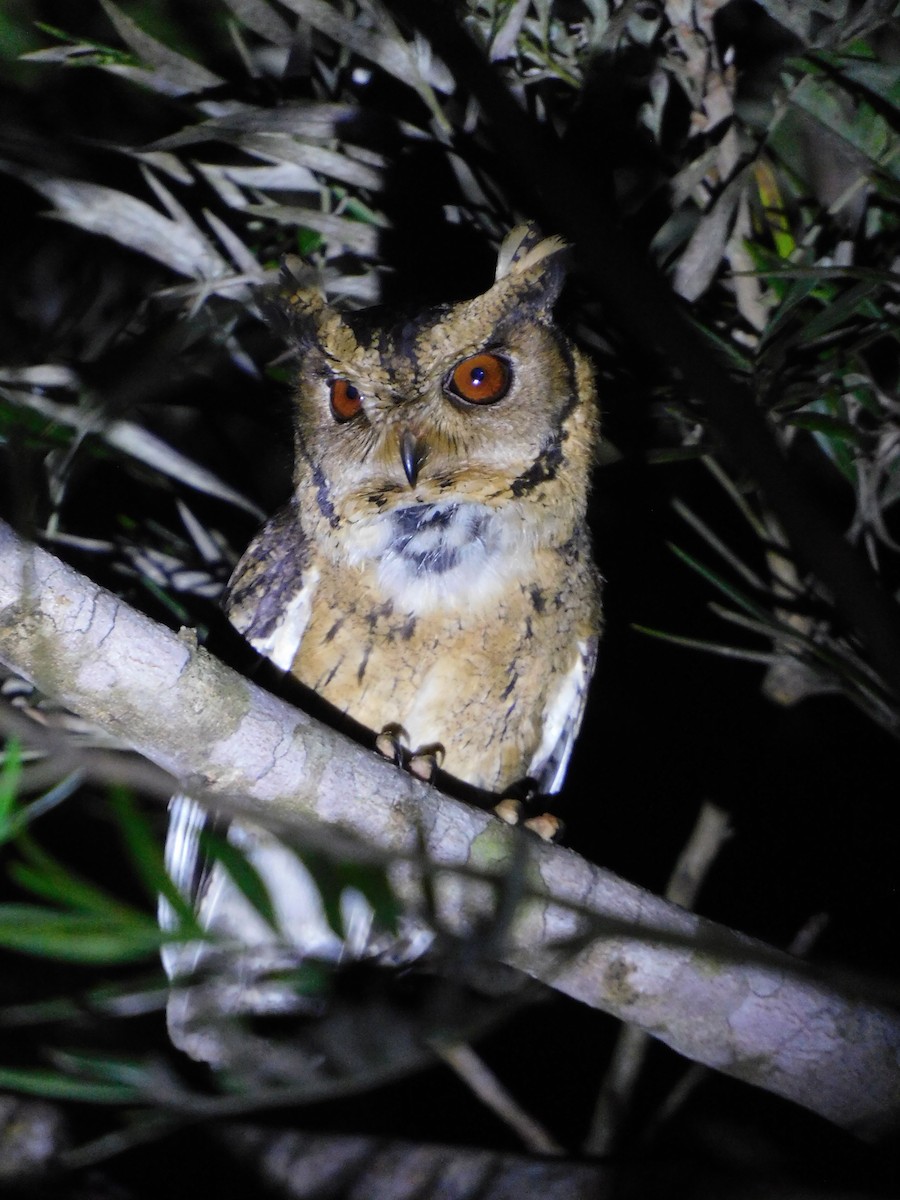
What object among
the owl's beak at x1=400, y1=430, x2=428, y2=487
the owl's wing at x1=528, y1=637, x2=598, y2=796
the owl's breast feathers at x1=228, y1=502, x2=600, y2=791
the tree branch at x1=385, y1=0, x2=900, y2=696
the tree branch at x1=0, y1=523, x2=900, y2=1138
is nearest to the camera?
A: the tree branch at x1=385, y1=0, x2=900, y2=696

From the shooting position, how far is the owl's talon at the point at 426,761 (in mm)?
1941

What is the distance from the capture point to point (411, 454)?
1.88 metres

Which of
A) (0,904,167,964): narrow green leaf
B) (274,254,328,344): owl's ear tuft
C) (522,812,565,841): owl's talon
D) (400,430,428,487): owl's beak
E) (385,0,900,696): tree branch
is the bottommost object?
(522,812,565,841): owl's talon

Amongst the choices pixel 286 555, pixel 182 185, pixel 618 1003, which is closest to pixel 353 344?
pixel 286 555

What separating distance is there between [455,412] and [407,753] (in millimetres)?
→ 691

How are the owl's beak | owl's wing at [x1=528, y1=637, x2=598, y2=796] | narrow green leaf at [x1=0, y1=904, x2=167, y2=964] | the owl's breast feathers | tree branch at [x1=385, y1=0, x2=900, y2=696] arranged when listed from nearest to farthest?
tree branch at [x1=385, y1=0, x2=900, y2=696] < narrow green leaf at [x1=0, y1=904, x2=167, y2=964] < the owl's beak < the owl's breast feathers < owl's wing at [x1=528, y1=637, x2=598, y2=796]

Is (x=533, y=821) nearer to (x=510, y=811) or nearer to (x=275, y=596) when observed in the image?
(x=510, y=811)

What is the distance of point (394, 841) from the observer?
4.57 ft

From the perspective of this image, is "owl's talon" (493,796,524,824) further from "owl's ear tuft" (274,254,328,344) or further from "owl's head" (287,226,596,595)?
"owl's ear tuft" (274,254,328,344)

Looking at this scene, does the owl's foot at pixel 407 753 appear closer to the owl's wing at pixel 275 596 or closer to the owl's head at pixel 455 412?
the owl's wing at pixel 275 596

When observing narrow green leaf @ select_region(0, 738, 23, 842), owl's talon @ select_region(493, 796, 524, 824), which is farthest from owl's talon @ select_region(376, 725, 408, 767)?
narrow green leaf @ select_region(0, 738, 23, 842)

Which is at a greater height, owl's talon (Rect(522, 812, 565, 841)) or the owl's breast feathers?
the owl's breast feathers

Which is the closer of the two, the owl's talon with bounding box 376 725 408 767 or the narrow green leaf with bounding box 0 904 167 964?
the narrow green leaf with bounding box 0 904 167 964

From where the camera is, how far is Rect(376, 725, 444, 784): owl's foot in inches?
76.1
